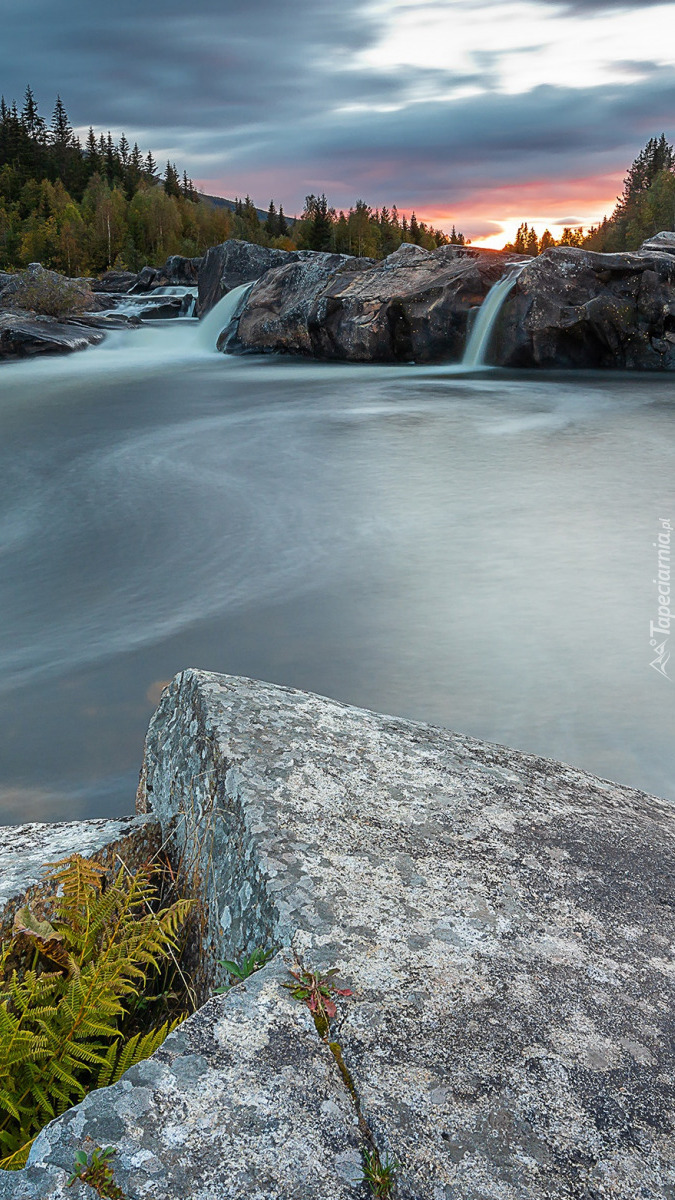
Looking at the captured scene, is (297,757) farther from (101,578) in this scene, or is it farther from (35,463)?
(35,463)

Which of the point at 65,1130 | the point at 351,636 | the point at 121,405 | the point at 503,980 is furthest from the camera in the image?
the point at 121,405

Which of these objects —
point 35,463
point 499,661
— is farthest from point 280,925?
point 35,463

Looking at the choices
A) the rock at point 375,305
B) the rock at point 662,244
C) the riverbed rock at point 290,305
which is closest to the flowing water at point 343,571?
the rock at point 375,305

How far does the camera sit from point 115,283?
5106 centimetres

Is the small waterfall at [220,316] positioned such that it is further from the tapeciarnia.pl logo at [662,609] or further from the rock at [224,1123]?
the rock at [224,1123]

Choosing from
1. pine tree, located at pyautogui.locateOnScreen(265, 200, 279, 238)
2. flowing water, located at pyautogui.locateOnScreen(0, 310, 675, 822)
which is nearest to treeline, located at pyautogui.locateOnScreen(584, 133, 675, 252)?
pine tree, located at pyautogui.locateOnScreen(265, 200, 279, 238)

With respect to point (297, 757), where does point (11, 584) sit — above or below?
below

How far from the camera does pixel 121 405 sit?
15.0 m

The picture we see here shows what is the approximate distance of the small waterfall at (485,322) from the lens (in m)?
17.6

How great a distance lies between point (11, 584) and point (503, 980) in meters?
6.15

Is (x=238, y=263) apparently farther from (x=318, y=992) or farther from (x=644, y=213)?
(x=644, y=213)

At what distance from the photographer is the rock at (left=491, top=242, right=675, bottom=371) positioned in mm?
16344

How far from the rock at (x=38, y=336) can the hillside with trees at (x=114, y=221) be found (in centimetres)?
4441

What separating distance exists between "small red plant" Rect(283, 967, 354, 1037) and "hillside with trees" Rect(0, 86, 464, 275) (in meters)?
67.8
